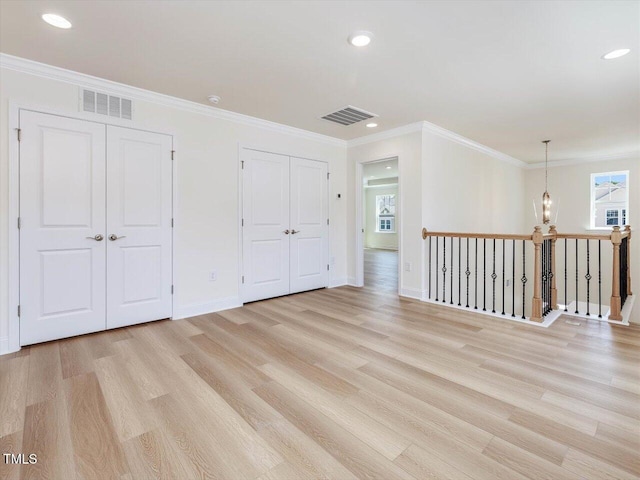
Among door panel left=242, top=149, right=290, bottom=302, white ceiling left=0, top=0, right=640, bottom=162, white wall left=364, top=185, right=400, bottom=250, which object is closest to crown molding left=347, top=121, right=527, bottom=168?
white ceiling left=0, top=0, right=640, bottom=162

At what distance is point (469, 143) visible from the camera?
18.7 feet

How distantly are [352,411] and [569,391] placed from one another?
4.88 feet

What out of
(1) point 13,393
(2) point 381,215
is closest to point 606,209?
(2) point 381,215

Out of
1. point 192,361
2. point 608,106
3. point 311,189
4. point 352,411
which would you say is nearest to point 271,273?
point 311,189

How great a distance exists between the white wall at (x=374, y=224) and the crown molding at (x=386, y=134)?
24.2ft

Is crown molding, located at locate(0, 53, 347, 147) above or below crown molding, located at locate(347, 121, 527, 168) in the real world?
below

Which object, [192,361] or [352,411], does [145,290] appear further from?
[352,411]

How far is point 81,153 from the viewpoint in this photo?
124 inches

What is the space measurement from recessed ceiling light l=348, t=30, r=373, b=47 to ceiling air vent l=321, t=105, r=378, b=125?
4.48 ft

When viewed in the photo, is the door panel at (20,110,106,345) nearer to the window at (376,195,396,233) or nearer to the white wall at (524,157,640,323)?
the white wall at (524,157,640,323)

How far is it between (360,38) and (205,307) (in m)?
3.35

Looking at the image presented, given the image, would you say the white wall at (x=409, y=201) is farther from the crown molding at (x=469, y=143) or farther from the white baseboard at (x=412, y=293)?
the crown molding at (x=469, y=143)

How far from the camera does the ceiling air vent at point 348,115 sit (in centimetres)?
411

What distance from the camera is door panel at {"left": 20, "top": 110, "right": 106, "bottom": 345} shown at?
115 inches
